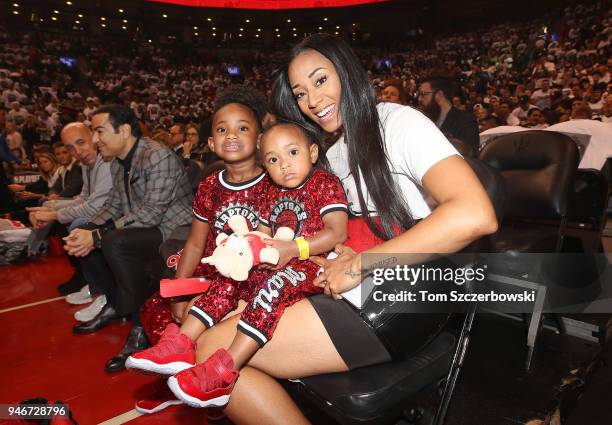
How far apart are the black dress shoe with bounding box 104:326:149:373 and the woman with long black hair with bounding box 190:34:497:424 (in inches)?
60.9

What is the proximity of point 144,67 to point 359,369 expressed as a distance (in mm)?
23770

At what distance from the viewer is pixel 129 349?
9.19 ft

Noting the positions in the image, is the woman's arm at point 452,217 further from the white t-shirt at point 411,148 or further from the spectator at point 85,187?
the spectator at point 85,187

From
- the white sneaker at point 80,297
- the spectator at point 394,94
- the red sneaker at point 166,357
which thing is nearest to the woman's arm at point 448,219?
the red sneaker at point 166,357

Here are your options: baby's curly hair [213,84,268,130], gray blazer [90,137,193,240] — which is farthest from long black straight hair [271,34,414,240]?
gray blazer [90,137,193,240]

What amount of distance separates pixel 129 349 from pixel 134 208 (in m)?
1.02

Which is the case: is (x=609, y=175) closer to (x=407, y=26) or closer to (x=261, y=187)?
(x=261, y=187)

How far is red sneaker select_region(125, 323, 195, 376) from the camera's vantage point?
1.39 metres

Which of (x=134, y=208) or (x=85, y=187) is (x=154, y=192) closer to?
(x=134, y=208)

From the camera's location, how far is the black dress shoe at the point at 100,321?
3.31m

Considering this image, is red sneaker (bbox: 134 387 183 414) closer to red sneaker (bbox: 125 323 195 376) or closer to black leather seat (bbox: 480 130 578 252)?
red sneaker (bbox: 125 323 195 376)

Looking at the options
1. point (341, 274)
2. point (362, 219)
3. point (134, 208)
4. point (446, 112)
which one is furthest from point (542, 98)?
point (341, 274)

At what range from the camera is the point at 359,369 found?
4.49 feet

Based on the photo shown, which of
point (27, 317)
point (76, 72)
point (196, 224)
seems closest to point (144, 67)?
point (76, 72)
